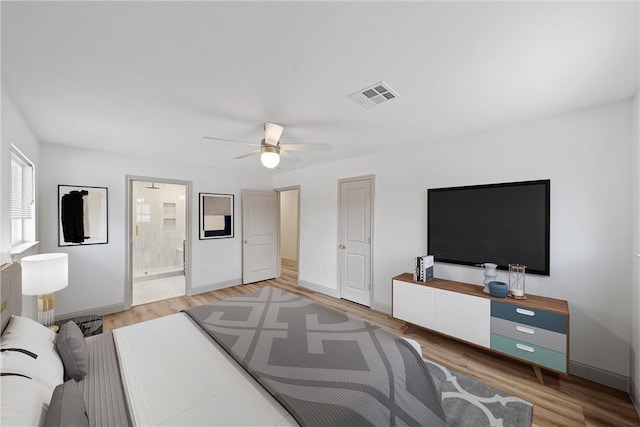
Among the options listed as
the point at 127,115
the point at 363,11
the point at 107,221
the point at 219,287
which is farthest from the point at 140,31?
the point at 219,287

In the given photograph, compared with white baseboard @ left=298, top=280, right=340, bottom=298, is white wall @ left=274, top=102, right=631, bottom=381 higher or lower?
higher

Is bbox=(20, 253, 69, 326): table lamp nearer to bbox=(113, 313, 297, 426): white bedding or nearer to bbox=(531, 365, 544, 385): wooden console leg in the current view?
bbox=(113, 313, 297, 426): white bedding

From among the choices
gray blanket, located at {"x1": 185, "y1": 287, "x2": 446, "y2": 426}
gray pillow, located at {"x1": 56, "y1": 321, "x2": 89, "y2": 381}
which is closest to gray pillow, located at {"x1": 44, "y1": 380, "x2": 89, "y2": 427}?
gray pillow, located at {"x1": 56, "y1": 321, "x2": 89, "y2": 381}

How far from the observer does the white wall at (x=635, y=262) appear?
6.14 ft

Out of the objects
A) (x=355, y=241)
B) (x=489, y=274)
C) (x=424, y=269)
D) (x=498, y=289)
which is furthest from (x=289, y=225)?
(x=498, y=289)

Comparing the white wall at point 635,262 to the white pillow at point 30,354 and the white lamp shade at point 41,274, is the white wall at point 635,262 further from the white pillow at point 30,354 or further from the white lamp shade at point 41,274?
the white lamp shade at point 41,274

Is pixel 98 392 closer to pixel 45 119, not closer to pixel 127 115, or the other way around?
pixel 127 115

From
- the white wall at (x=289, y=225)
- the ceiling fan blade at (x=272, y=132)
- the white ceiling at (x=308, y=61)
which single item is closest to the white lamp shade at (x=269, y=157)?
the ceiling fan blade at (x=272, y=132)

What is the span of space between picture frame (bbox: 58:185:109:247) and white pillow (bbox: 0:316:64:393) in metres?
2.36

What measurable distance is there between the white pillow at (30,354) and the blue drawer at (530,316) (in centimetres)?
323

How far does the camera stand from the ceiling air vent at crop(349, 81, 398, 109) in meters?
1.82

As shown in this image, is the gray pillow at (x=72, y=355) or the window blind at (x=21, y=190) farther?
the window blind at (x=21, y=190)

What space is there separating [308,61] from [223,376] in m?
1.98

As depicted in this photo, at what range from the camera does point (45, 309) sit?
2467 millimetres
